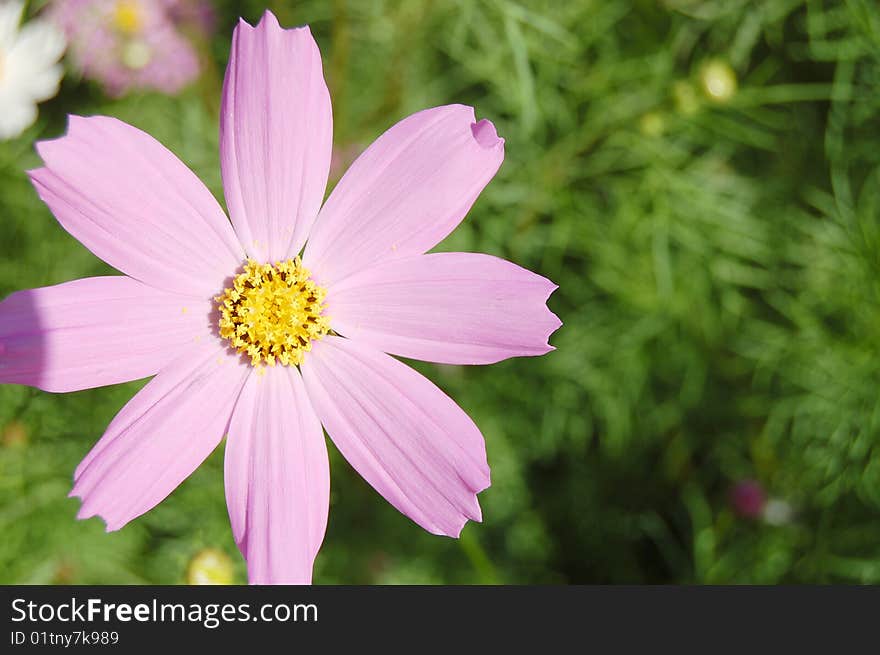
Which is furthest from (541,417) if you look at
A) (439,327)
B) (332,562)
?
(439,327)

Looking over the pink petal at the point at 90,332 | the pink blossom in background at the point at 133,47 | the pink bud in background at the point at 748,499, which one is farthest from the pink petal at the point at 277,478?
the pink bud in background at the point at 748,499

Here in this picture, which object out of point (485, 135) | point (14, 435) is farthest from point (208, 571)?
point (485, 135)

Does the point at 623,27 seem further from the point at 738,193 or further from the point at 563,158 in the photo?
the point at 738,193

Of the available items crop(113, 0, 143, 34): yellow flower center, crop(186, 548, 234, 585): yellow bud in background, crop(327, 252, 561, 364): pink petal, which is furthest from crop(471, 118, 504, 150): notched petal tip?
crop(113, 0, 143, 34): yellow flower center

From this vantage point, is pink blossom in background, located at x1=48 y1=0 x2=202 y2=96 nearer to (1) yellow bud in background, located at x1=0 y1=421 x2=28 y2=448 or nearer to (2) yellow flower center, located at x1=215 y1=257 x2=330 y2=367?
(1) yellow bud in background, located at x1=0 y1=421 x2=28 y2=448

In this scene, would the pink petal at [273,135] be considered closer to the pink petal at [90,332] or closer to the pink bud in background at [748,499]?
the pink petal at [90,332]

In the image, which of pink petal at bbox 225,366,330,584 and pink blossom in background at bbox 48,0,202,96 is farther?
pink blossom in background at bbox 48,0,202,96

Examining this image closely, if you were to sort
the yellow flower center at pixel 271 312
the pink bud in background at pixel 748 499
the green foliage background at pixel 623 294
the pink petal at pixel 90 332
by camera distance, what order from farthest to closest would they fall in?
1. the pink bud in background at pixel 748 499
2. the green foliage background at pixel 623 294
3. the yellow flower center at pixel 271 312
4. the pink petal at pixel 90 332
